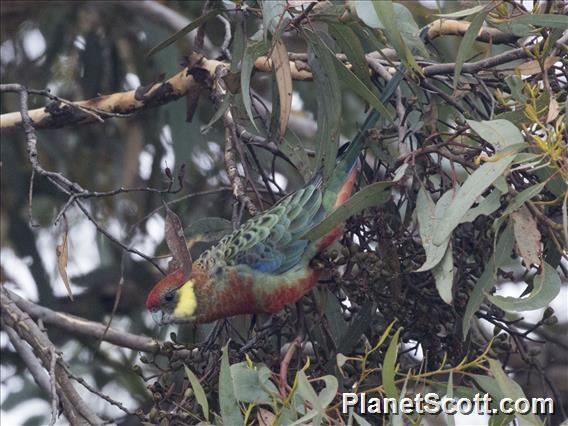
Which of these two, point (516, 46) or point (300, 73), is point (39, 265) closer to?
point (300, 73)

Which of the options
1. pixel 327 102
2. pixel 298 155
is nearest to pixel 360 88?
pixel 327 102

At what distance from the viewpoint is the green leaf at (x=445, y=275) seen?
176 cm

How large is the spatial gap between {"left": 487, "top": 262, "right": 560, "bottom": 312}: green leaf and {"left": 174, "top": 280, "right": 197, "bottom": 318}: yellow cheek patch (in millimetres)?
786

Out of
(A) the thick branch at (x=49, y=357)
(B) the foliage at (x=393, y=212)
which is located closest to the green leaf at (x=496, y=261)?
(B) the foliage at (x=393, y=212)

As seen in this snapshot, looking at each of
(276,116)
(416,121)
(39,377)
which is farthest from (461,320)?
(39,377)

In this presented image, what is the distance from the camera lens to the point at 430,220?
1.89 meters

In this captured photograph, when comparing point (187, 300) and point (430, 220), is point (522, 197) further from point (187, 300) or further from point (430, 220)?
point (187, 300)

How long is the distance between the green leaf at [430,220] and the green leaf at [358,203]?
7cm

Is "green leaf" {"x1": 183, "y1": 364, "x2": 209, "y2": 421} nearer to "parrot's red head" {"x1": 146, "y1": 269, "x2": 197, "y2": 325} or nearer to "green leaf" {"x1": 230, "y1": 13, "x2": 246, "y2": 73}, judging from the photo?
"parrot's red head" {"x1": 146, "y1": 269, "x2": 197, "y2": 325}

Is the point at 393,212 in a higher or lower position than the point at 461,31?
lower

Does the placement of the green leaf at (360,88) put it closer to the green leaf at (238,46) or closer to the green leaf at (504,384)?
the green leaf at (238,46)

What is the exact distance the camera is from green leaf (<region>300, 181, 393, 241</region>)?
6.16 feet

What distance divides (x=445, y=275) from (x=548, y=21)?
0.51 meters

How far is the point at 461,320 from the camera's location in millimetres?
2035
